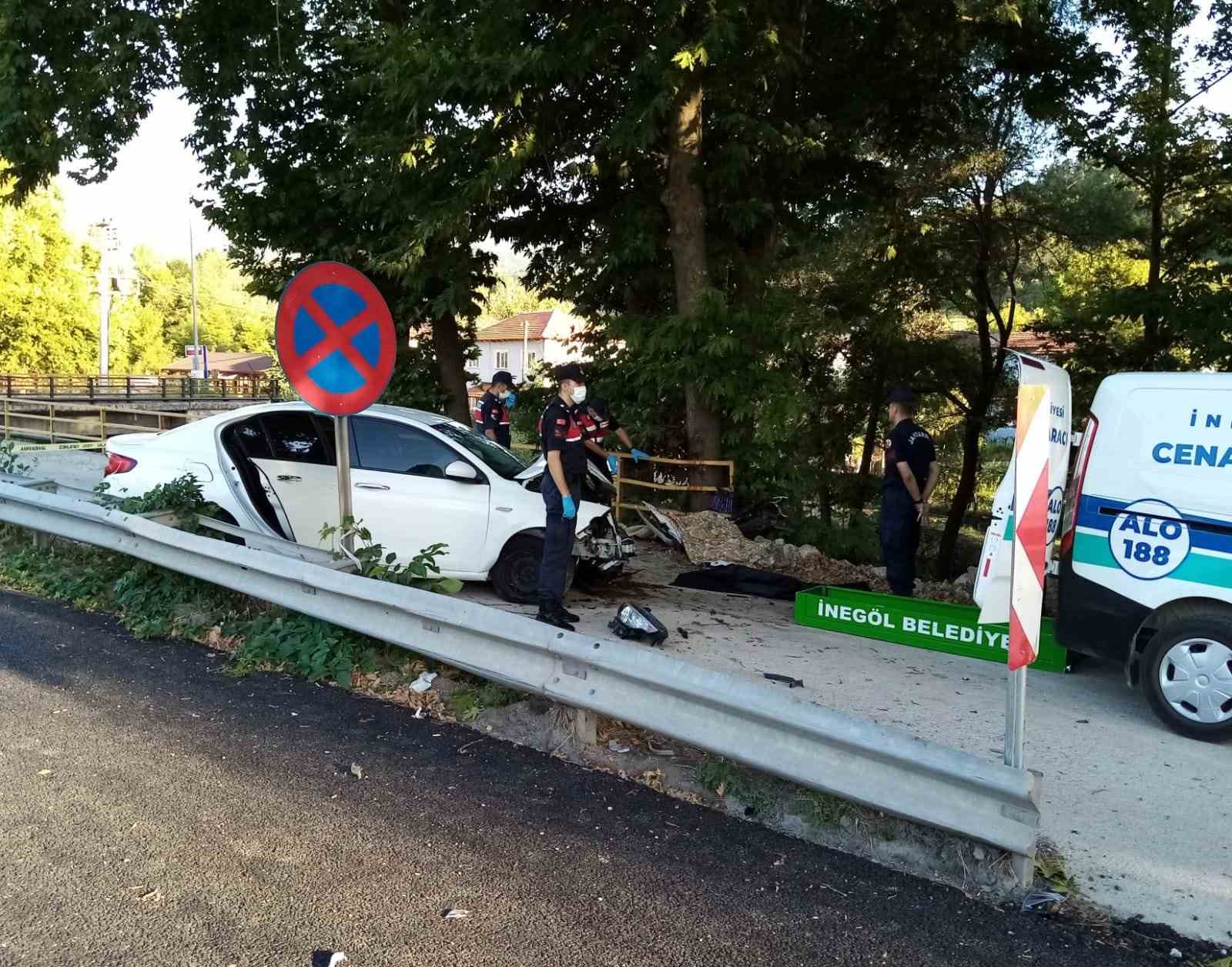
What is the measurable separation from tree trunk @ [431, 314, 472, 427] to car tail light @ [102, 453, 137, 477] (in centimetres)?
797

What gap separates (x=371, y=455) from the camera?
8.05 meters

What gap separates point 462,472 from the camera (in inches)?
308

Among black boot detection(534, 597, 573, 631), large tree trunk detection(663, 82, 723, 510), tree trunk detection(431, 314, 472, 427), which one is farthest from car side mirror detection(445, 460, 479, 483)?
tree trunk detection(431, 314, 472, 427)

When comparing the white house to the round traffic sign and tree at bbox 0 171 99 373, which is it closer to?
tree at bbox 0 171 99 373

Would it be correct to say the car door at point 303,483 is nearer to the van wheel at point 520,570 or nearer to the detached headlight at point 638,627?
the van wheel at point 520,570

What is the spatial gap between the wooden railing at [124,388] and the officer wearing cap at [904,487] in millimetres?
38903

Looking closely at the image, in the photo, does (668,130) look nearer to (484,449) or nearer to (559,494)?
(484,449)

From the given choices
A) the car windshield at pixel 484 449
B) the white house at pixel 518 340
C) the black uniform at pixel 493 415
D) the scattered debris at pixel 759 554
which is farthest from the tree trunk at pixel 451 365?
the white house at pixel 518 340

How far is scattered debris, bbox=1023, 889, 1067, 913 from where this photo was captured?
328 cm

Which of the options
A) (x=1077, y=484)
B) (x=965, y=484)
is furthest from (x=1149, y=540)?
(x=965, y=484)

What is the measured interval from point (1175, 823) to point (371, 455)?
6048 mm

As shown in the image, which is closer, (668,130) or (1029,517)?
(1029,517)

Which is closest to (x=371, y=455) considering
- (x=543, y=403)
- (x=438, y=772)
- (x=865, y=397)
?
(x=438, y=772)

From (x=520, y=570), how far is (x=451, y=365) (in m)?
8.89
